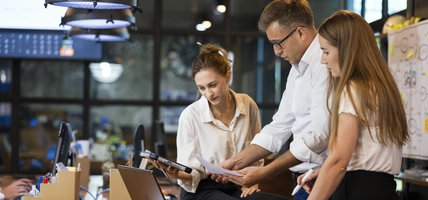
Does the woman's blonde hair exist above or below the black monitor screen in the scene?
below

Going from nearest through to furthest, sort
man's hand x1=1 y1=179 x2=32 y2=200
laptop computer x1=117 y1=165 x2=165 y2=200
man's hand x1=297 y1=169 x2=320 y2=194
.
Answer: man's hand x1=297 y1=169 x2=320 y2=194 < laptop computer x1=117 y1=165 x2=165 y2=200 < man's hand x1=1 y1=179 x2=32 y2=200

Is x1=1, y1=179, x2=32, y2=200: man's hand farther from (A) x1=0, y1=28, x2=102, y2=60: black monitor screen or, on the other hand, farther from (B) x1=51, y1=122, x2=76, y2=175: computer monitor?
(A) x1=0, y1=28, x2=102, y2=60: black monitor screen

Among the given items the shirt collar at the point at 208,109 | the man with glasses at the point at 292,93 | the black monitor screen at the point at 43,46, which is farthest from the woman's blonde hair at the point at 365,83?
the black monitor screen at the point at 43,46

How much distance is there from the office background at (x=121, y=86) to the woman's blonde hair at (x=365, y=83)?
586cm

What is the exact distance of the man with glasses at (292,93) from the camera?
8.84 ft

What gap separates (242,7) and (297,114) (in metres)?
5.56

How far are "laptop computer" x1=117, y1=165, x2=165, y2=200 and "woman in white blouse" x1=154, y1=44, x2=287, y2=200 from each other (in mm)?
326

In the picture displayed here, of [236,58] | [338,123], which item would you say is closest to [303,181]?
[338,123]

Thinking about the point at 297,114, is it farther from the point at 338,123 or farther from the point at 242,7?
the point at 242,7

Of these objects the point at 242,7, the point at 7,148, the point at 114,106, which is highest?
the point at 242,7

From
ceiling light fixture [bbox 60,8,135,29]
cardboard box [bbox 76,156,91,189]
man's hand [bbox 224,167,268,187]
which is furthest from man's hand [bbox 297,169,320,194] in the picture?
cardboard box [bbox 76,156,91,189]

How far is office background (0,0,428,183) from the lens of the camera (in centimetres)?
814

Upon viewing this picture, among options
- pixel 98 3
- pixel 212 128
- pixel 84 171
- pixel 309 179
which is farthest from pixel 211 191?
pixel 84 171

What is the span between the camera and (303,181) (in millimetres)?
2502
